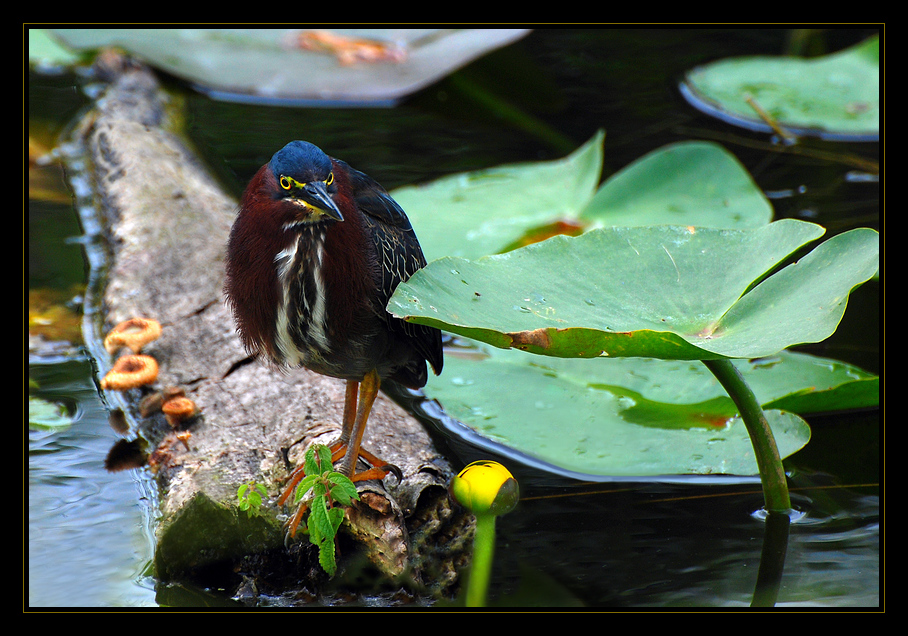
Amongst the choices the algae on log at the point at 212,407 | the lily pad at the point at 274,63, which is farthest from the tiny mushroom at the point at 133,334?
the lily pad at the point at 274,63

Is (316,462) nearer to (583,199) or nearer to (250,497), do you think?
(250,497)

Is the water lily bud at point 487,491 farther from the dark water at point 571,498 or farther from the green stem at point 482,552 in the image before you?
the dark water at point 571,498

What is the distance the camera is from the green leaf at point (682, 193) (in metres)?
4.46

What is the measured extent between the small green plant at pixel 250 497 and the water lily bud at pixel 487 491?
729mm

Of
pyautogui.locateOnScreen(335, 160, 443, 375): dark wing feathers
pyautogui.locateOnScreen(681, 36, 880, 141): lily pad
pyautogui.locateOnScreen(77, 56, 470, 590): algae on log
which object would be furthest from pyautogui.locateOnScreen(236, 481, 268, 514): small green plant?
pyautogui.locateOnScreen(681, 36, 880, 141): lily pad

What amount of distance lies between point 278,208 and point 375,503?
0.96 meters

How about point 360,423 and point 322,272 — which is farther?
point 360,423

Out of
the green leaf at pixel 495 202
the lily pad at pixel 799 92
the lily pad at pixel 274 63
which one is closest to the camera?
the green leaf at pixel 495 202

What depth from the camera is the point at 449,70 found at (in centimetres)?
619

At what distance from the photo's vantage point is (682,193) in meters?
4.63

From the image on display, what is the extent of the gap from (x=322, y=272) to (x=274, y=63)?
4.15 metres

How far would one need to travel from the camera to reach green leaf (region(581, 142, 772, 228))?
4.46 metres

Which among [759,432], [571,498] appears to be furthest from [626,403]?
[759,432]

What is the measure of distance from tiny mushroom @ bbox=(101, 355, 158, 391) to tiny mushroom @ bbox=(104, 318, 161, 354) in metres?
0.08
